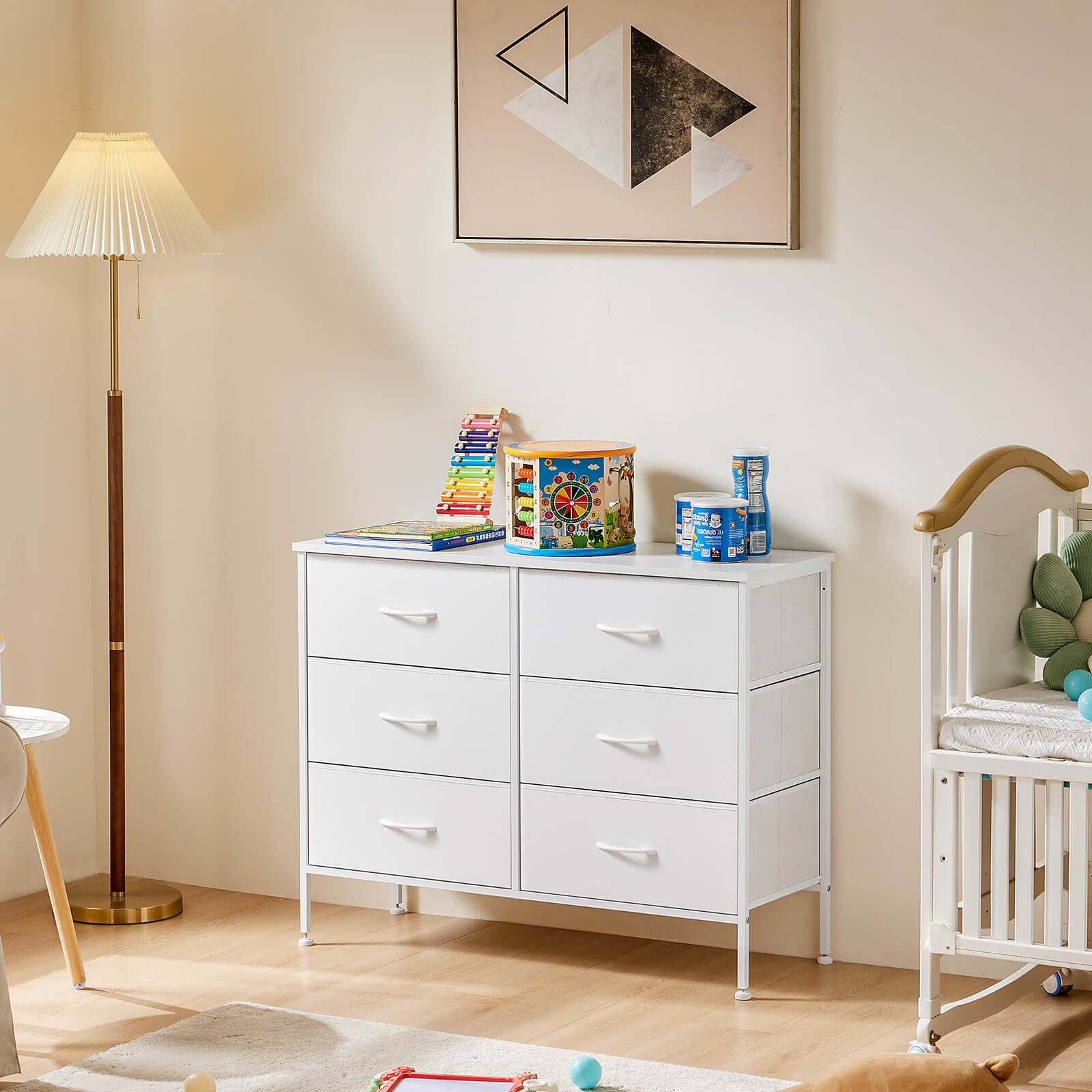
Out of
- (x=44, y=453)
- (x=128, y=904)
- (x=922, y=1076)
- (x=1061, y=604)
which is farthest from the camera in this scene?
(x=44, y=453)

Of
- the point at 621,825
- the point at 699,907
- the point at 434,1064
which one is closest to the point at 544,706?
the point at 621,825

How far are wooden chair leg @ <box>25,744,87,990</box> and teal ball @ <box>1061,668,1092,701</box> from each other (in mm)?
1708

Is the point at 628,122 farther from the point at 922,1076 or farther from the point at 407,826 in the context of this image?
the point at 922,1076

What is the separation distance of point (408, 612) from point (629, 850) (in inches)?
23.3

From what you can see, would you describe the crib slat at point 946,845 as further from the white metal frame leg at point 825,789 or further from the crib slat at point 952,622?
the white metal frame leg at point 825,789

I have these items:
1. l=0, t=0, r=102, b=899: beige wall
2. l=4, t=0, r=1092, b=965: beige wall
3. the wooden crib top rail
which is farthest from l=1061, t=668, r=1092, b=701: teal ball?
l=0, t=0, r=102, b=899: beige wall

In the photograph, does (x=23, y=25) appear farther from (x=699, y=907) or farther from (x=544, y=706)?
(x=699, y=907)

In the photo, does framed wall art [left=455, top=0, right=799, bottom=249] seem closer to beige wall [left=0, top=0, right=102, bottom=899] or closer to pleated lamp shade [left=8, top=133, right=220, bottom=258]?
pleated lamp shade [left=8, top=133, right=220, bottom=258]

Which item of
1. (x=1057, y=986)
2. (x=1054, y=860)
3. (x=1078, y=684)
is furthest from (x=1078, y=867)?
(x=1057, y=986)

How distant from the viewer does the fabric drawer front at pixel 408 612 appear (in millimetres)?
2979

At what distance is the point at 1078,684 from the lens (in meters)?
2.52

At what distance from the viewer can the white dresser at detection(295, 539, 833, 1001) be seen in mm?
2828

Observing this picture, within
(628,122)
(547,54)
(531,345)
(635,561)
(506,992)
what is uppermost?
(547,54)

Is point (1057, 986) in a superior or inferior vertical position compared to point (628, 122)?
inferior
